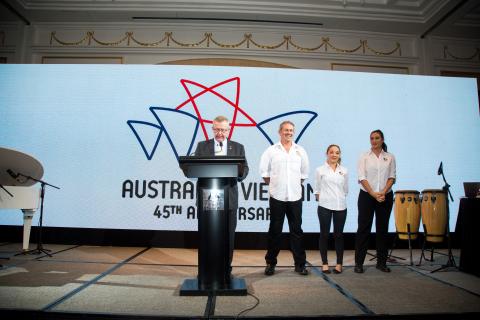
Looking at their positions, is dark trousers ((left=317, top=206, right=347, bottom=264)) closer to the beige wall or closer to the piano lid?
the piano lid

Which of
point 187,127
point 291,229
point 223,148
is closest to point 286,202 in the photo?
point 291,229

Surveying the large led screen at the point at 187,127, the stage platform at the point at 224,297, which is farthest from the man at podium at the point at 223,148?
the large led screen at the point at 187,127

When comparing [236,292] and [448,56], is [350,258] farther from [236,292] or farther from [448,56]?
[448,56]

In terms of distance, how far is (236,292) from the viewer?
2.36 m

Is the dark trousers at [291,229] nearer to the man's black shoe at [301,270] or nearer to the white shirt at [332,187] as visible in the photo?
the man's black shoe at [301,270]

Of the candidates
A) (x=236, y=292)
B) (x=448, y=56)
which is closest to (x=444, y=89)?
(x=448, y=56)

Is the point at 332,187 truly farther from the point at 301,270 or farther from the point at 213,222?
the point at 213,222

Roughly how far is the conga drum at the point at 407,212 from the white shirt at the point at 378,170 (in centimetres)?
82

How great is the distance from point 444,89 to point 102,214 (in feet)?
18.1

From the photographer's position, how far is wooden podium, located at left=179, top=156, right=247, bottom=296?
2.37m

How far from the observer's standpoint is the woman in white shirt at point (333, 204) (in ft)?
10.5

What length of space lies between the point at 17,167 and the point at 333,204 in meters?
3.71

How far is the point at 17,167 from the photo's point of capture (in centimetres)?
373

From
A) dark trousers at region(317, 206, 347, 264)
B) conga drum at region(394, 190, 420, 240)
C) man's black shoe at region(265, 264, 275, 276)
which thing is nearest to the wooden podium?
man's black shoe at region(265, 264, 275, 276)
